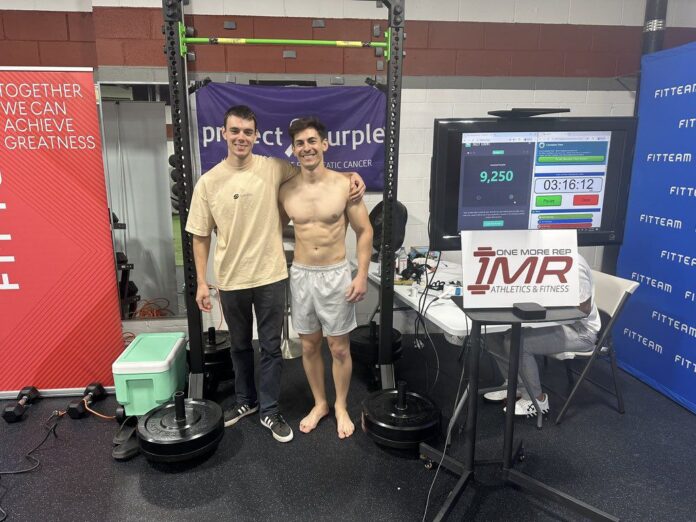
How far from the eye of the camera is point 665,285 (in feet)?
9.66

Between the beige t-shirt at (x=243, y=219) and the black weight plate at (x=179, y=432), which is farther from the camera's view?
the beige t-shirt at (x=243, y=219)

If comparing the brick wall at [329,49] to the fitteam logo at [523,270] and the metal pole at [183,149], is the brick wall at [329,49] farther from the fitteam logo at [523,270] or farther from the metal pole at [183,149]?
the fitteam logo at [523,270]

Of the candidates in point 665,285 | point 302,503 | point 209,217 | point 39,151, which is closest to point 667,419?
point 665,285

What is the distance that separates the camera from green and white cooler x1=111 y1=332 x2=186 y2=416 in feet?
8.32

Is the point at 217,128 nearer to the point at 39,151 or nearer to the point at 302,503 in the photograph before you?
the point at 39,151

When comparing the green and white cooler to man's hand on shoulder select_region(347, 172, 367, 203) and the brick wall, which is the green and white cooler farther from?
the brick wall

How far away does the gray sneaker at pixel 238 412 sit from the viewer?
8.67ft

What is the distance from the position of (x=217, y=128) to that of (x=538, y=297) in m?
2.59

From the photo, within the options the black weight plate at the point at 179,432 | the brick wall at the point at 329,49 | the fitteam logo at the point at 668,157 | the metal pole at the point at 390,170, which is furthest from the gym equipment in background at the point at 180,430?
the fitteam logo at the point at 668,157

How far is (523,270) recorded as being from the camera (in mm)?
1664

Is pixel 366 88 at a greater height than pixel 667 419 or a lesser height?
greater

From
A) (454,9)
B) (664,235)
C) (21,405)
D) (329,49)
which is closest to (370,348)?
(664,235)

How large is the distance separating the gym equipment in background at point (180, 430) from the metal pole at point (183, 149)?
27 centimetres

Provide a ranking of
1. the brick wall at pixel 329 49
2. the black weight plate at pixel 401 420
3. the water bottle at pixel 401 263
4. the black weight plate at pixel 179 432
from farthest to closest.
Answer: the brick wall at pixel 329 49, the water bottle at pixel 401 263, the black weight plate at pixel 401 420, the black weight plate at pixel 179 432
